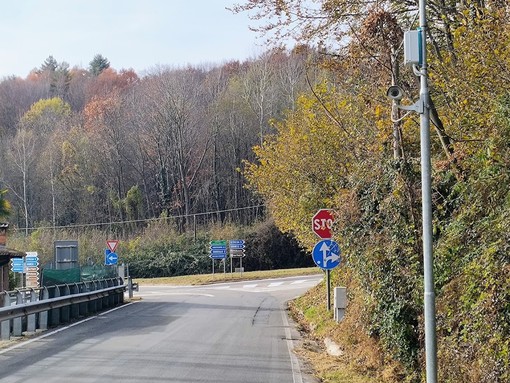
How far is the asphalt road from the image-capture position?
11953 millimetres

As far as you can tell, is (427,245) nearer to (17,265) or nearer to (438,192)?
(438,192)

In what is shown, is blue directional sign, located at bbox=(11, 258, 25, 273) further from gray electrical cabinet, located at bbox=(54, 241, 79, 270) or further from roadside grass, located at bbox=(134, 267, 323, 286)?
gray electrical cabinet, located at bbox=(54, 241, 79, 270)

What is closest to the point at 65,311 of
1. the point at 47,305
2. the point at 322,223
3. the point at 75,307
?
the point at 75,307

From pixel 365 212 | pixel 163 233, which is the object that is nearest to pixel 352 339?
pixel 365 212

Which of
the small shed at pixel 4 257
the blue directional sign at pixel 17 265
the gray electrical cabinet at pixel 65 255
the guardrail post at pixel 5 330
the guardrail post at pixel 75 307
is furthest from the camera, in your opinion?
the blue directional sign at pixel 17 265

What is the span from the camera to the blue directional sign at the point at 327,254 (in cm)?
1781

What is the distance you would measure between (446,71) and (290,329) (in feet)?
33.3

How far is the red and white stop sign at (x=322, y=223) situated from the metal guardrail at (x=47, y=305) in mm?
7208

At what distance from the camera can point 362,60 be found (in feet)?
48.5

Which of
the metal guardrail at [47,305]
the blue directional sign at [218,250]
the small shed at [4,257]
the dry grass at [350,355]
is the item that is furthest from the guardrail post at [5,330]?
the blue directional sign at [218,250]

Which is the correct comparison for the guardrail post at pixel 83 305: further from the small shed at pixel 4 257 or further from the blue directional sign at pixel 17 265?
the blue directional sign at pixel 17 265

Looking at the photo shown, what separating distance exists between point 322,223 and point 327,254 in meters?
1.02

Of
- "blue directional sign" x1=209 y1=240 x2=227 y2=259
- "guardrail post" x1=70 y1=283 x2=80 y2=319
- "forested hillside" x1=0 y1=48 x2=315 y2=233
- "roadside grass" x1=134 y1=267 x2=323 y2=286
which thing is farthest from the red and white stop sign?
"forested hillside" x1=0 y1=48 x2=315 y2=233

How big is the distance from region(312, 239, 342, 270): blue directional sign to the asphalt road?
199 cm
